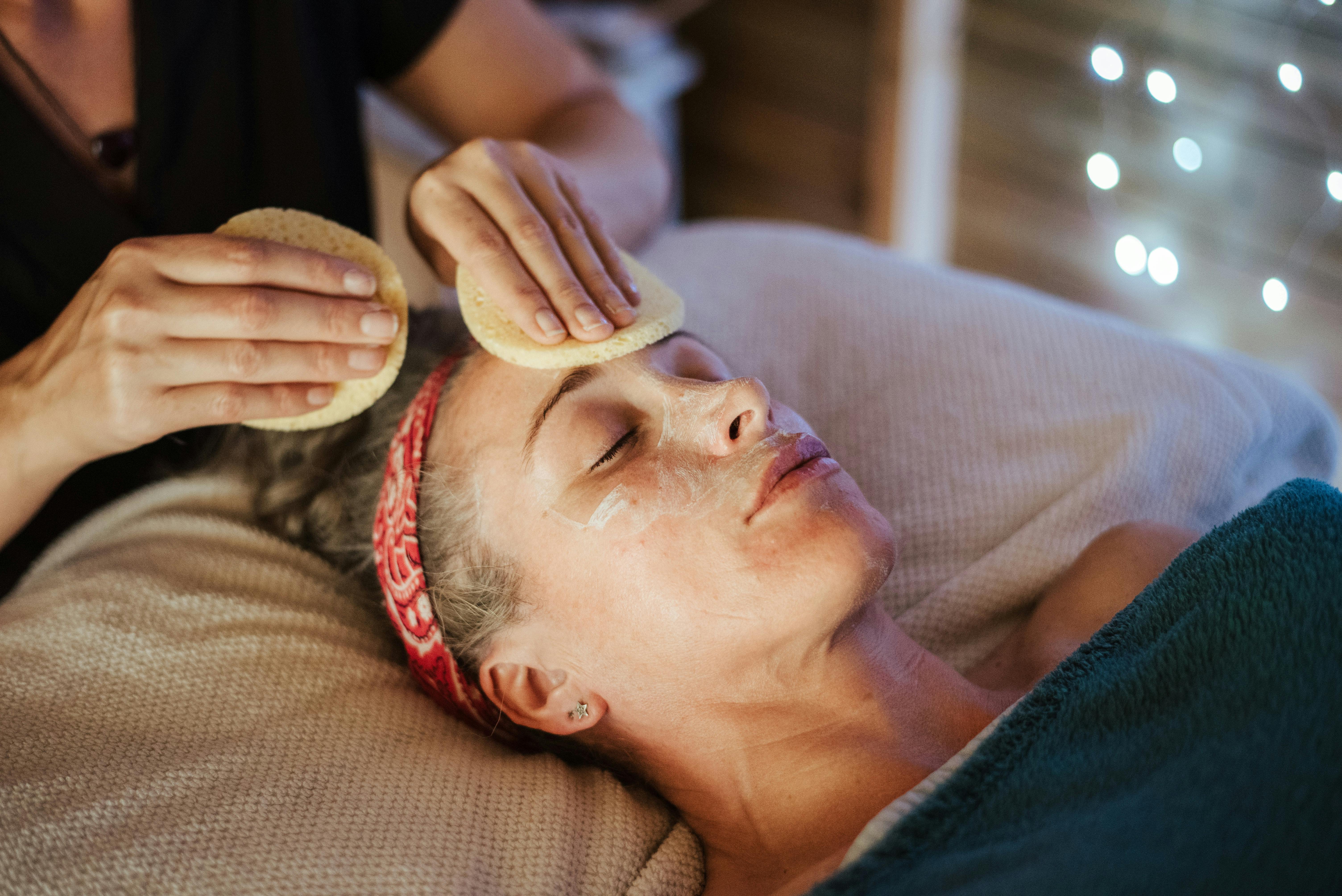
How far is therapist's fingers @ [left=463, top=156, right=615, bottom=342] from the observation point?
102 cm

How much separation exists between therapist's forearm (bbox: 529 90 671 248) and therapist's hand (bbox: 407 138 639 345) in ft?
0.89

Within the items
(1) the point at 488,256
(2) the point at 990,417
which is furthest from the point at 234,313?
(2) the point at 990,417

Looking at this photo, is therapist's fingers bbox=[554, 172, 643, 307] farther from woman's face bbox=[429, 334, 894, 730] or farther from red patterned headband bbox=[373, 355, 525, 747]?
red patterned headband bbox=[373, 355, 525, 747]

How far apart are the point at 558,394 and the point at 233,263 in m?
0.35

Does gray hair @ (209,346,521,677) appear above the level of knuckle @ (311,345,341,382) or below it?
below

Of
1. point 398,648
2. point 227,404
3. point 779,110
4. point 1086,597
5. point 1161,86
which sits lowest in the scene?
point 398,648

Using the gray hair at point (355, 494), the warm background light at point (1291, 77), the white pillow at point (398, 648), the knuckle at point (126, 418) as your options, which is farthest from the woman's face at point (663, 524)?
the warm background light at point (1291, 77)

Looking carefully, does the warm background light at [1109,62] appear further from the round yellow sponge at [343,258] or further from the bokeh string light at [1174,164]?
the round yellow sponge at [343,258]

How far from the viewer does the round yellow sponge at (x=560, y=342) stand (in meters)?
1.03

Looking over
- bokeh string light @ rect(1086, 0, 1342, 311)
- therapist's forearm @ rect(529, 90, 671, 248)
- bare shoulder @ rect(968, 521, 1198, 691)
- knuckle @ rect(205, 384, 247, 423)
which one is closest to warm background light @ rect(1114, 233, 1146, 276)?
bokeh string light @ rect(1086, 0, 1342, 311)

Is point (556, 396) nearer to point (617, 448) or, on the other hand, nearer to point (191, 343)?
point (617, 448)

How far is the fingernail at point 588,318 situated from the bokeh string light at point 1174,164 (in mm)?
792

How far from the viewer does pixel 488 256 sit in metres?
1.04

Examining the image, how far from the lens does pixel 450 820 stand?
103 cm
